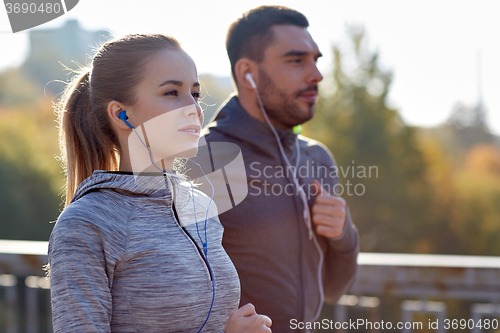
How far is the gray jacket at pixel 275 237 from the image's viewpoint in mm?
1932

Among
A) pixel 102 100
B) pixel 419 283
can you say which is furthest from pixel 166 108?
pixel 419 283

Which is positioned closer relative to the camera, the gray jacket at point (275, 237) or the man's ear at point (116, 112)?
the man's ear at point (116, 112)

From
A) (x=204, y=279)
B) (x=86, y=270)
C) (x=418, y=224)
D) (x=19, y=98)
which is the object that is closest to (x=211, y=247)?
(x=204, y=279)

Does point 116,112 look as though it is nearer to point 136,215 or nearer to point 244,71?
point 136,215

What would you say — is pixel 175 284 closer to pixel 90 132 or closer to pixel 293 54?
pixel 90 132

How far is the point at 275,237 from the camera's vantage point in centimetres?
200

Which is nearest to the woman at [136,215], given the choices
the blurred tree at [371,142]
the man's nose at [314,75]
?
the man's nose at [314,75]

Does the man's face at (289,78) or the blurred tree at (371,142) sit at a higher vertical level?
the man's face at (289,78)

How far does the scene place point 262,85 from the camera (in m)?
2.21

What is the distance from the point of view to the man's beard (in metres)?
2.18

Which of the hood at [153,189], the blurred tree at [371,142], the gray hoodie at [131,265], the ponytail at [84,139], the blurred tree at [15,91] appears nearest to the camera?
the gray hoodie at [131,265]

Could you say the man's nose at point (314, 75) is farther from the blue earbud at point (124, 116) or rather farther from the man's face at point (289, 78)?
the blue earbud at point (124, 116)

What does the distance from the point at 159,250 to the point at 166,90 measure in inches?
17.1

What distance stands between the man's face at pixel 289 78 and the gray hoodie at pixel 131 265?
1.00 m
